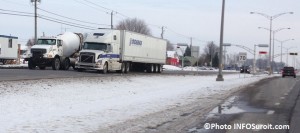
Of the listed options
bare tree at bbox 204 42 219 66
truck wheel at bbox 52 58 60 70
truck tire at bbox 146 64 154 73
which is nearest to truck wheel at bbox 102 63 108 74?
→ truck wheel at bbox 52 58 60 70

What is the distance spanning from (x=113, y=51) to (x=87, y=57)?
8.18ft

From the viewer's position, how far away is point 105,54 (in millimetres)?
41062

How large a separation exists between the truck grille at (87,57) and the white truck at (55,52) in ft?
7.96

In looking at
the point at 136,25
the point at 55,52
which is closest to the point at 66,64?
the point at 55,52

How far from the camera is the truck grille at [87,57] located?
133ft

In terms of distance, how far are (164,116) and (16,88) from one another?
750 cm

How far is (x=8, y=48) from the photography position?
188 feet

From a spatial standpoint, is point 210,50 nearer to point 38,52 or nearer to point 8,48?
point 8,48

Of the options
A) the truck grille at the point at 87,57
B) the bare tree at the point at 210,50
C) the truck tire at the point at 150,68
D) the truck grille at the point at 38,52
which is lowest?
the truck tire at the point at 150,68

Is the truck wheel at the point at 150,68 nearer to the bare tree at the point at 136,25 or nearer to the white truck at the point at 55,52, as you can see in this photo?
the white truck at the point at 55,52

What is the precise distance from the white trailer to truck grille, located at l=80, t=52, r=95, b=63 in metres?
18.0

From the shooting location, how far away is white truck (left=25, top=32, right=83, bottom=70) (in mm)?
41219

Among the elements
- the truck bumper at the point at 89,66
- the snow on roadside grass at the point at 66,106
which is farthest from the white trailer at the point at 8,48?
the snow on roadside grass at the point at 66,106

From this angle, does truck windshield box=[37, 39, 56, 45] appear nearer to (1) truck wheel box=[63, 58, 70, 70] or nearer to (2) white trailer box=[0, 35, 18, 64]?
(1) truck wheel box=[63, 58, 70, 70]
